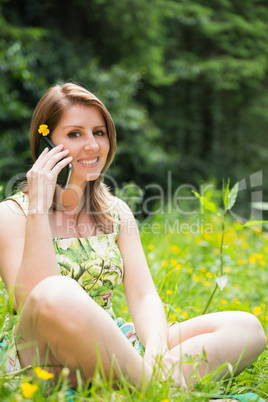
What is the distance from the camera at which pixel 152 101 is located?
31.4 feet

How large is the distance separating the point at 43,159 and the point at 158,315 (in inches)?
28.2

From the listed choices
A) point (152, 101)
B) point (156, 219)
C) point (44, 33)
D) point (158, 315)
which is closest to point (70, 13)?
point (44, 33)

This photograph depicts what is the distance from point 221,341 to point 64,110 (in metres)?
1.03

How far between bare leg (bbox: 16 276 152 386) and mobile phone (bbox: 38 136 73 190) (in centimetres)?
52

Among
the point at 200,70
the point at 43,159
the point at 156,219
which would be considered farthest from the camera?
the point at 200,70

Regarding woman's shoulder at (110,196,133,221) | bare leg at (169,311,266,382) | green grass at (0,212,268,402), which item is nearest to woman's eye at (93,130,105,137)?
woman's shoulder at (110,196,133,221)

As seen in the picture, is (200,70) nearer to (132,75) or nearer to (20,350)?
(132,75)

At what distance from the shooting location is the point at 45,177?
155 centimetres

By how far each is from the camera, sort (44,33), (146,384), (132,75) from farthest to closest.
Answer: (132,75)
(44,33)
(146,384)

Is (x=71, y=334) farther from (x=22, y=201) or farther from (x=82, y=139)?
(x=82, y=139)

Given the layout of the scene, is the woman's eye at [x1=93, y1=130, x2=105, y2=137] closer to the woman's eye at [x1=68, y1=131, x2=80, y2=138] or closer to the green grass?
the woman's eye at [x1=68, y1=131, x2=80, y2=138]

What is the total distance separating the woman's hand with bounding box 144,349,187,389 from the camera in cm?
133

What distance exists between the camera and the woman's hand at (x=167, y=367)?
133 centimetres

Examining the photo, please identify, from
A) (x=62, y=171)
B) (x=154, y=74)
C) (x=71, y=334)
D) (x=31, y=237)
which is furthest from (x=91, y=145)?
(x=154, y=74)
